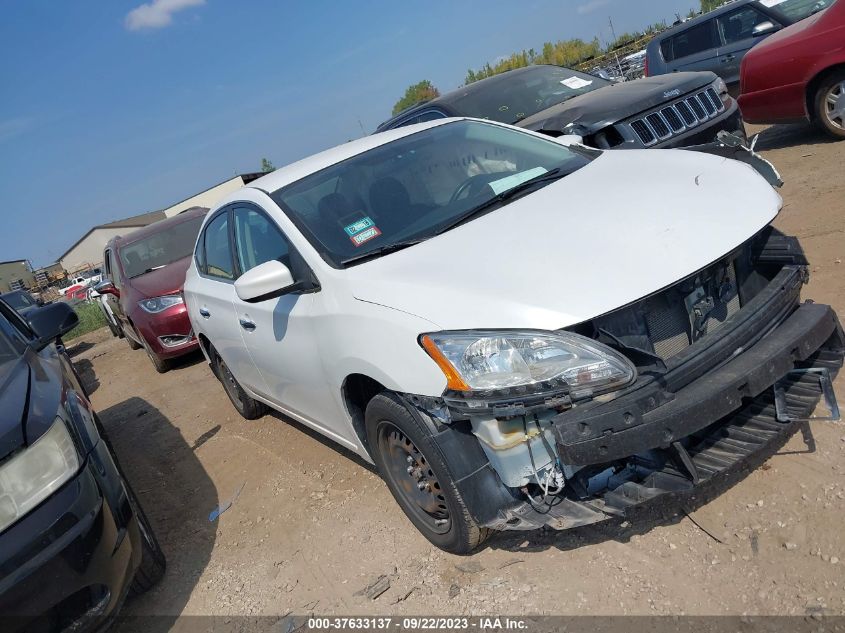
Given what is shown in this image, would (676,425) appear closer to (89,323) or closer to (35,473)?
(35,473)

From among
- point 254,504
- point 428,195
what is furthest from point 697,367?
point 254,504

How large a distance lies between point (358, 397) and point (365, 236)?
752 millimetres

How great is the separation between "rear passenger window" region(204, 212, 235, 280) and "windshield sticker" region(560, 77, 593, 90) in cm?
471

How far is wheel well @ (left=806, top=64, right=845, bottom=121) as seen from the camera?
6.88 metres

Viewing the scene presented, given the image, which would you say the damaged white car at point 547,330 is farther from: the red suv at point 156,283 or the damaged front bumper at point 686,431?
the red suv at point 156,283

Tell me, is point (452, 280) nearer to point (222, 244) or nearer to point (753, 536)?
point (753, 536)

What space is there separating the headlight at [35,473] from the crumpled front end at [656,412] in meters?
1.44

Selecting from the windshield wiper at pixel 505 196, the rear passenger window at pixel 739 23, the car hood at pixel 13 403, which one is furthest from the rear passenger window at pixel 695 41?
the car hood at pixel 13 403

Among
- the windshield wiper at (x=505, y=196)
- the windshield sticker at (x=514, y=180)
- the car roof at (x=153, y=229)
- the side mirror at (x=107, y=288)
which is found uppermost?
the car roof at (x=153, y=229)

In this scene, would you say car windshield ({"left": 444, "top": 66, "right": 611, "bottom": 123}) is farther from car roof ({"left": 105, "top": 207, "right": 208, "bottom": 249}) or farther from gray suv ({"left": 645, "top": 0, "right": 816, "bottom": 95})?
car roof ({"left": 105, "top": 207, "right": 208, "bottom": 249})

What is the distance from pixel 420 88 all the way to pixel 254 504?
90.5 meters

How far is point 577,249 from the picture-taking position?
2.58m

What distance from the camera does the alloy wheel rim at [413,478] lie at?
113 inches

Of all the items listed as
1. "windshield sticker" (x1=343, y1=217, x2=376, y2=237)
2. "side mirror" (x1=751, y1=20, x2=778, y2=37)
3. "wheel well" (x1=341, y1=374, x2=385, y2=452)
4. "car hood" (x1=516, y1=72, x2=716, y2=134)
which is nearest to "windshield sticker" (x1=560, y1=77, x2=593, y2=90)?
"car hood" (x1=516, y1=72, x2=716, y2=134)
